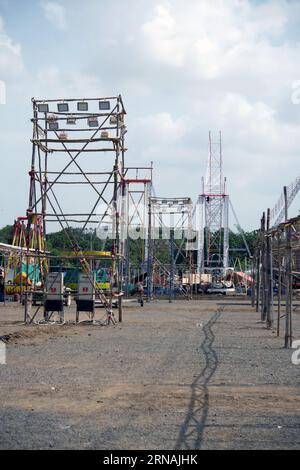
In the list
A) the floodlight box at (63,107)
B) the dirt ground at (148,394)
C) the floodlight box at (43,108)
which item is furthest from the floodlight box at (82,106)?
the dirt ground at (148,394)

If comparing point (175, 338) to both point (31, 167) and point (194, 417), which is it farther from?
point (194, 417)

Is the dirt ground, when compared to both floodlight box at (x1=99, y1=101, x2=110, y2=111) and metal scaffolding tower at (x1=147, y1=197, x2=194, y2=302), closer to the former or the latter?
floodlight box at (x1=99, y1=101, x2=110, y2=111)

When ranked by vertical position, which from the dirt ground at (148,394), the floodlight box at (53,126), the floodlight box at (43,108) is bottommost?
the dirt ground at (148,394)

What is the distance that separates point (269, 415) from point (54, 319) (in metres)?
17.9

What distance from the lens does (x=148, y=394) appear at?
33.6ft

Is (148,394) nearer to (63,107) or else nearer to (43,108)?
(63,107)

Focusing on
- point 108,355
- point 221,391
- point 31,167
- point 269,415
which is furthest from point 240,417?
point 31,167

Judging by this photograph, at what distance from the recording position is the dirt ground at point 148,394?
7.57m

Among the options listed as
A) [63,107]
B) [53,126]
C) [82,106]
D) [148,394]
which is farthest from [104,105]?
[148,394]

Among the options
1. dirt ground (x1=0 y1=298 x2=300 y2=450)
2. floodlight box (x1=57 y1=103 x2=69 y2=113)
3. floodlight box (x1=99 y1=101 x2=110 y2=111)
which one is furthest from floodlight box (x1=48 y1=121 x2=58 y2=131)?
dirt ground (x1=0 y1=298 x2=300 y2=450)

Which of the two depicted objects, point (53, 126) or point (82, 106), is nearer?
point (82, 106)

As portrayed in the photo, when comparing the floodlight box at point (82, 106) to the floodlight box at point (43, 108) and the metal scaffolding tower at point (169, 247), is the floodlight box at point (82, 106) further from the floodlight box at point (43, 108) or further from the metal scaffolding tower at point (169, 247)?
the metal scaffolding tower at point (169, 247)
